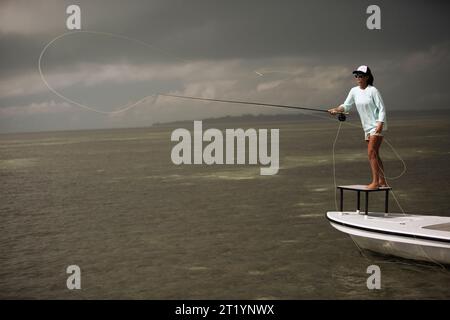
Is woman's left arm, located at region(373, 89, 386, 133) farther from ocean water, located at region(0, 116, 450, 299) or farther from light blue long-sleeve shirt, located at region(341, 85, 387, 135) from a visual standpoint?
ocean water, located at region(0, 116, 450, 299)

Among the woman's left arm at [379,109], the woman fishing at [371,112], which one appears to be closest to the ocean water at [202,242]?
the woman fishing at [371,112]

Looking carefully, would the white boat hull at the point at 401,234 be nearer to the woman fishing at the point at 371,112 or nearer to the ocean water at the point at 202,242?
the ocean water at the point at 202,242

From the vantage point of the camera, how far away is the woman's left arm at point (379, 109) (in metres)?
8.79

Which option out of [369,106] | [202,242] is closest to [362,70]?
[369,106]

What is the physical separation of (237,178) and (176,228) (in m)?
11.5

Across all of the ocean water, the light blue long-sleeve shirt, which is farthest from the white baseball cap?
the ocean water

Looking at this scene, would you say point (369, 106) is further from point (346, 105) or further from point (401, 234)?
point (401, 234)

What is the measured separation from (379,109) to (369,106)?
178 millimetres

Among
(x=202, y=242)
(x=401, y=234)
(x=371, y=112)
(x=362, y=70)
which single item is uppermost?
(x=362, y=70)

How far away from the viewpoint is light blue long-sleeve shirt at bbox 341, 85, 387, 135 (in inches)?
347

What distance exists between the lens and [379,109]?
8859mm
